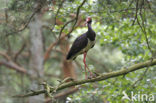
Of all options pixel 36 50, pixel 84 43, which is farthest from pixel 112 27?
pixel 36 50

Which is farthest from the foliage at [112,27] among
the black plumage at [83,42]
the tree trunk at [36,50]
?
the tree trunk at [36,50]

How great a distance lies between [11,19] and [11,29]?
26 cm

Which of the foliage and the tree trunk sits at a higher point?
the foliage

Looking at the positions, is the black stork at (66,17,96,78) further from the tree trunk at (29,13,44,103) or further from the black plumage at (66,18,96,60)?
the tree trunk at (29,13,44,103)

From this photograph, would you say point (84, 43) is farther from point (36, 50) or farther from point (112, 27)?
point (36, 50)

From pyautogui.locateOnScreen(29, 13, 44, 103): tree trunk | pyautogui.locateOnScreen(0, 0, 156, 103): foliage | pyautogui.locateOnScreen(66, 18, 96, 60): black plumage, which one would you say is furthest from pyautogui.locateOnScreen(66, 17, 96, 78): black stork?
pyautogui.locateOnScreen(29, 13, 44, 103): tree trunk

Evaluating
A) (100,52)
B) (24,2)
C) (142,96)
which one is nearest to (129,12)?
(142,96)

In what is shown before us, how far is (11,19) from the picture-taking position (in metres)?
5.54

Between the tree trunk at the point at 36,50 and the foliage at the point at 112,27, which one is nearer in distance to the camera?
the foliage at the point at 112,27

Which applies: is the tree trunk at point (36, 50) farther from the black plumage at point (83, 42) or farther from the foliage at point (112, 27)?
the black plumage at point (83, 42)

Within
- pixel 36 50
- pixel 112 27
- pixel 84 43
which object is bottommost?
pixel 36 50

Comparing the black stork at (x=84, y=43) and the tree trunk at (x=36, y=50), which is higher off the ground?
the black stork at (x=84, y=43)

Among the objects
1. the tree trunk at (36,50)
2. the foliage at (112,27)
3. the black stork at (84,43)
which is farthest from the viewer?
the tree trunk at (36,50)

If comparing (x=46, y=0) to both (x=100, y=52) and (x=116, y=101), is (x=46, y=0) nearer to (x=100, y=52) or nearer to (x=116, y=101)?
(x=116, y=101)
